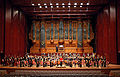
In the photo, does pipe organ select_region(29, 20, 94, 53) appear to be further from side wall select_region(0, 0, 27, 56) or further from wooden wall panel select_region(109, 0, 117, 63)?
wooden wall panel select_region(109, 0, 117, 63)

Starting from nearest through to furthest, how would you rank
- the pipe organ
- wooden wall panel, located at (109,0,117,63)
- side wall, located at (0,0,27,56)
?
side wall, located at (0,0,27,56) < wooden wall panel, located at (109,0,117,63) < the pipe organ

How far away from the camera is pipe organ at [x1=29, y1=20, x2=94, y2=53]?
52.3 ft

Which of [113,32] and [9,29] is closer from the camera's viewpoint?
[113,32]

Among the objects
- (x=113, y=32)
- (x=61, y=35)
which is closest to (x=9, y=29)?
(x=61, y=35)

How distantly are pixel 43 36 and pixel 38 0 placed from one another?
6424mm

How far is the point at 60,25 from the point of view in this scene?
1638 centimetres

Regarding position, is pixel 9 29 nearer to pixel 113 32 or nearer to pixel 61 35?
pixel 61 35

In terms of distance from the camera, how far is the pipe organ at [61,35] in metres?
15.9

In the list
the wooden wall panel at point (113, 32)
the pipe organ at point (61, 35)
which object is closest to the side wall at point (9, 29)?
the pipe organ at point (61, 35)

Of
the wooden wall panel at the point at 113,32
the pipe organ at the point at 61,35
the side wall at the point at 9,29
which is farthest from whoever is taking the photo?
the pipe organ at the point at 61,35

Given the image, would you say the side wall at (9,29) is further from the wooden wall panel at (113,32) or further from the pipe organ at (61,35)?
the wooden wall panel at (113,32)

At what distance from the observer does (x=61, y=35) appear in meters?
16.2

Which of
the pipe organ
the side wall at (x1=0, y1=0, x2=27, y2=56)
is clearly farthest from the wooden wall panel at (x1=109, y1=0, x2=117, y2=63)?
the side wall at (x1=0, y1=0, x2=27, y2=56)

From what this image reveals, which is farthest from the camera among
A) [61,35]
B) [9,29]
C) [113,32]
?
[61,35]
